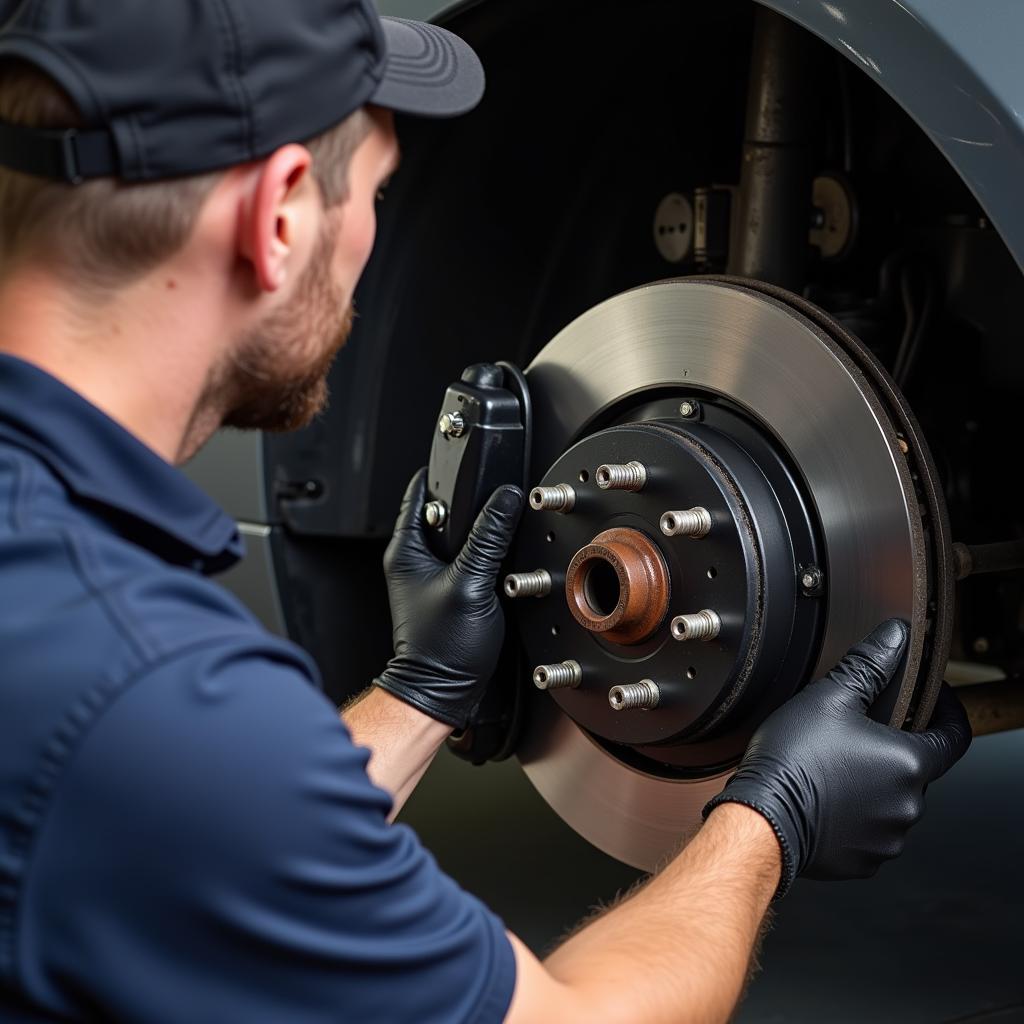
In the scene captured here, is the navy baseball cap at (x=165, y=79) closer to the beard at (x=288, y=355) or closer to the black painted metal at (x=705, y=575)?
the beard at (x=288, y=355)

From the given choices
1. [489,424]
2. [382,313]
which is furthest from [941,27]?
[382,313]

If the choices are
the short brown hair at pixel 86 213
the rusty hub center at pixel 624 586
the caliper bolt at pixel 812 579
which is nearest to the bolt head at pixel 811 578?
the caliper bolt at pixel 812 579

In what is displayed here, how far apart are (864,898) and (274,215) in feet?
3.79

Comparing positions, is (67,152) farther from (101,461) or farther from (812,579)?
(812,579)

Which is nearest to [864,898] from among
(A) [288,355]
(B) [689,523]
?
(B) [689,523]

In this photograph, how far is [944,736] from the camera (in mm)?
1074

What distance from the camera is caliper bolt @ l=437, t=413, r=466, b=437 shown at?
1.28m

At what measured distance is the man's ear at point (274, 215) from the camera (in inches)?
29.6

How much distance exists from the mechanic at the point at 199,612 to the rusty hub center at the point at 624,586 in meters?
0.18

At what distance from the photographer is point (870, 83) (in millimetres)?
1415

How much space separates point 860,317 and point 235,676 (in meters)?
0.93

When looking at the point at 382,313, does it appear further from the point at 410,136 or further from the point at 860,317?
the point at 860,317

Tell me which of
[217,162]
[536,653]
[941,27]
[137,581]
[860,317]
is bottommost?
[536,653]

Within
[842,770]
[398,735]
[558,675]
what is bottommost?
[398,735]
